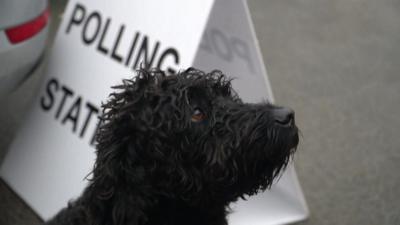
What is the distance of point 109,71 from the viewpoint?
11.5 ft

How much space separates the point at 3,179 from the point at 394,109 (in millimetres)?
4107

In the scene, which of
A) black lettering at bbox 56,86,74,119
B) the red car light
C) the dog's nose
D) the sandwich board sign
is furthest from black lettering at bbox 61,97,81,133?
the dog's nose

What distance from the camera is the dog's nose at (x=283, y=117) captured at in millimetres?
2035

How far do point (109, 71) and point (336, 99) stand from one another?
307 cm

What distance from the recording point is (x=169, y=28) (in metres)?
3.21

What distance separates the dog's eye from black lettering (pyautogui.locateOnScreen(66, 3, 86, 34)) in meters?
2.05

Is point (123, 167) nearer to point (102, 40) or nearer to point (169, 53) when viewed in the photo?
point (169, 53)

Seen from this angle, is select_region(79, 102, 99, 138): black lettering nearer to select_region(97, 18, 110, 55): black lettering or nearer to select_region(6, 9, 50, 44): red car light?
select_region(97, 18, 110, 55): black lettering

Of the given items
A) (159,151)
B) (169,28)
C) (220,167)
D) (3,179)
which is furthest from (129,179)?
(3,179)

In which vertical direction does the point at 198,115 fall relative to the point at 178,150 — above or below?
above

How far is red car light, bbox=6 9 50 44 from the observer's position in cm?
330

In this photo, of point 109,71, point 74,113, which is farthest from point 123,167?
point 74,113

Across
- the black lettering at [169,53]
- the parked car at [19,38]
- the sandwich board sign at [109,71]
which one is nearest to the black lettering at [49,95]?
the sandwich board sign at [109,71]

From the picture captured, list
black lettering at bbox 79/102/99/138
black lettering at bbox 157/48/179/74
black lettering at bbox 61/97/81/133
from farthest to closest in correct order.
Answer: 1. black lettering at bbox 61/97/81/133
2. black lettering at bbox 79/102/99/138
3. black lettering at bbox 157/48/179/74
